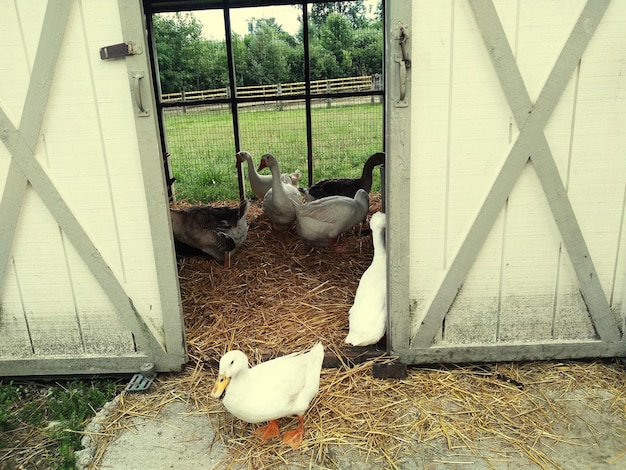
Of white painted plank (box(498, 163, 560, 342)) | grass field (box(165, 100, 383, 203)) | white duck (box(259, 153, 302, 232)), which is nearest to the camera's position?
white painted plank (box(498, 163, 560, 342))

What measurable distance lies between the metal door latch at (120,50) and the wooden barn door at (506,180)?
4.83 feet

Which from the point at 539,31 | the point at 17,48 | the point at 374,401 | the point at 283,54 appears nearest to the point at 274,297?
the point at 374,401

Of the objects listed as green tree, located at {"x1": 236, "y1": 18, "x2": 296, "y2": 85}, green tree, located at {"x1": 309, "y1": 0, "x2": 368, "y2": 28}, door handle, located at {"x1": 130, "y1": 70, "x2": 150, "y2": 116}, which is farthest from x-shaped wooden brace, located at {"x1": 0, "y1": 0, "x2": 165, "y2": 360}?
green tree, located at {"x1": 309, "y1": 0, "x2": 368, "y2": 28}

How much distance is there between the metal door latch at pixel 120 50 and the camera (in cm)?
294

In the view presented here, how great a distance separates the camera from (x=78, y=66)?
3031 mm

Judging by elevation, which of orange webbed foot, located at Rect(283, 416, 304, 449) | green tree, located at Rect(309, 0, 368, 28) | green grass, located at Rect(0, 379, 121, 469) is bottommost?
green grass, located at Rect(0, 379, 121, 469)

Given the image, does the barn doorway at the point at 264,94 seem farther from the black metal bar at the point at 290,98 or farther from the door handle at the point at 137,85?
the door handle at the point at 137,85

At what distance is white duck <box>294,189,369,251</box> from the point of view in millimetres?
5438

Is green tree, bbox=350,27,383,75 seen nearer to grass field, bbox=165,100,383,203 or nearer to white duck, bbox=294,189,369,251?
grass field, bbox=165,100,383,203

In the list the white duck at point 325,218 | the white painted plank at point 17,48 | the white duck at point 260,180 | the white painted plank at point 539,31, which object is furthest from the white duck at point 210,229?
the white painted plank at point 539,31

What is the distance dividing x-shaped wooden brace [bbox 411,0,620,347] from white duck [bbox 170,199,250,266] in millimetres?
2566

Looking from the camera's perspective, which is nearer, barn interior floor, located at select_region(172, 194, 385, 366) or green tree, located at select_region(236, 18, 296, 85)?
barn interior floor, located at select_region(172, 194, 385, 366)

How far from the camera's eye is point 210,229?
538cm

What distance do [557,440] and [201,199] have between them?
6427 mm
